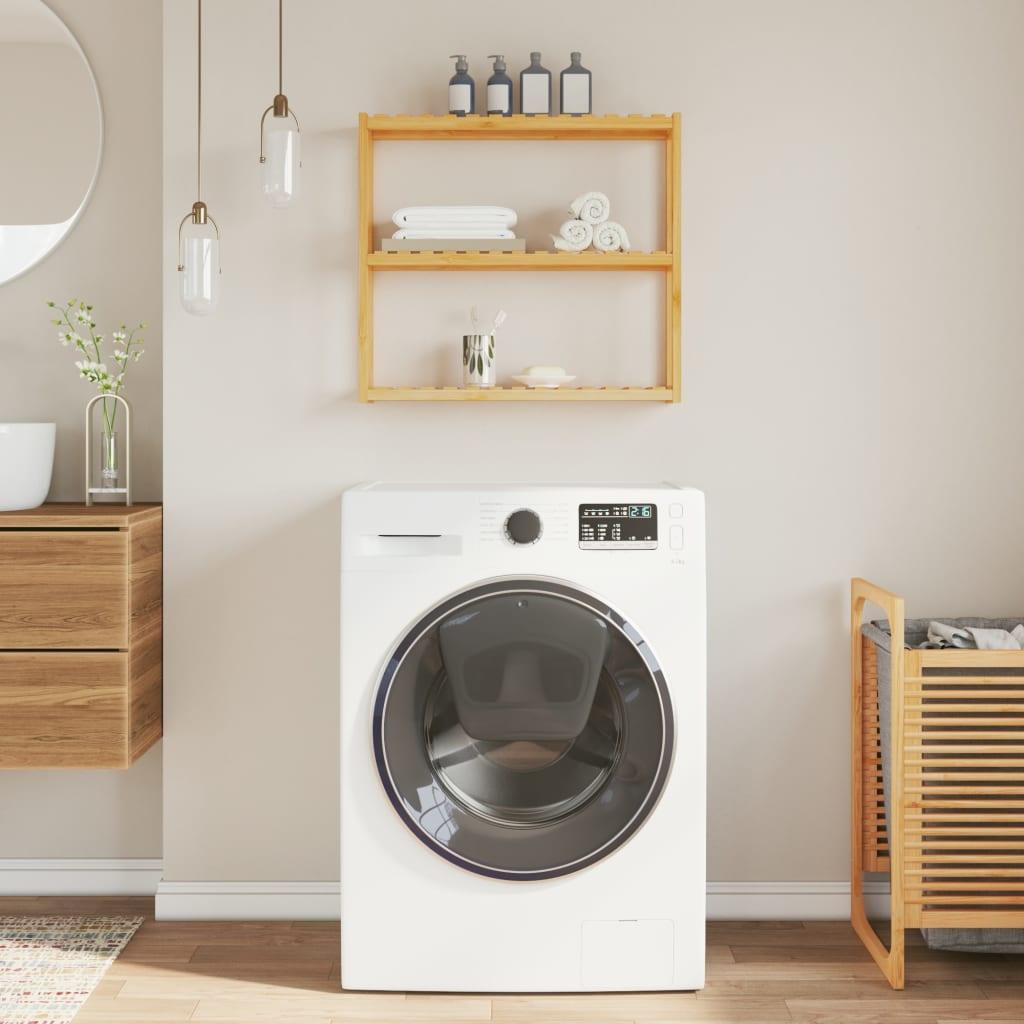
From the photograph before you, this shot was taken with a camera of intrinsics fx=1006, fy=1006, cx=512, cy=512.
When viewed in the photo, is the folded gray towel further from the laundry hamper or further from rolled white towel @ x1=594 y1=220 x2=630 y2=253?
rolled white towel @ x1=594 y1=220 x2=630 y2=253

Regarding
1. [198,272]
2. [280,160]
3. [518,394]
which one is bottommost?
[518,394]

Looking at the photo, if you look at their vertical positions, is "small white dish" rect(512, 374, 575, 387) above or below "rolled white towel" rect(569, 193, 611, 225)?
below

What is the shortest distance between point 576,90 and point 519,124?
0.15m

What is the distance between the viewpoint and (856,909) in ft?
7.36

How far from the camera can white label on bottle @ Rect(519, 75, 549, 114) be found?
7.23 feet

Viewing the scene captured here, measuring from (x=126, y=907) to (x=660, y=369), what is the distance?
1.78 meters

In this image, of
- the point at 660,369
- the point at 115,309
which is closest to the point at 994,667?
the point at 660,369

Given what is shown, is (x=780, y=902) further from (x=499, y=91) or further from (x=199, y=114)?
(x=199, y=114)

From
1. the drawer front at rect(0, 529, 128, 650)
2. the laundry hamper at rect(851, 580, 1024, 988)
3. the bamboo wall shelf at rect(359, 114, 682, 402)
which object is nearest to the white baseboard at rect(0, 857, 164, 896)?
the drawer front at rect(0, 529, 128, 650)

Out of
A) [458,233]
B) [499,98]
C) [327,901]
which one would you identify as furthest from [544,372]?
[327,901]

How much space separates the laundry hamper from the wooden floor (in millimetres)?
75

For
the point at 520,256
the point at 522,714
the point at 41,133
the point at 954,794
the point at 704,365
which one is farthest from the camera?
the point at 41,133

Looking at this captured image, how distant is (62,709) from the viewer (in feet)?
6.79

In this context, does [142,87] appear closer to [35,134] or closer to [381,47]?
[35,134]
